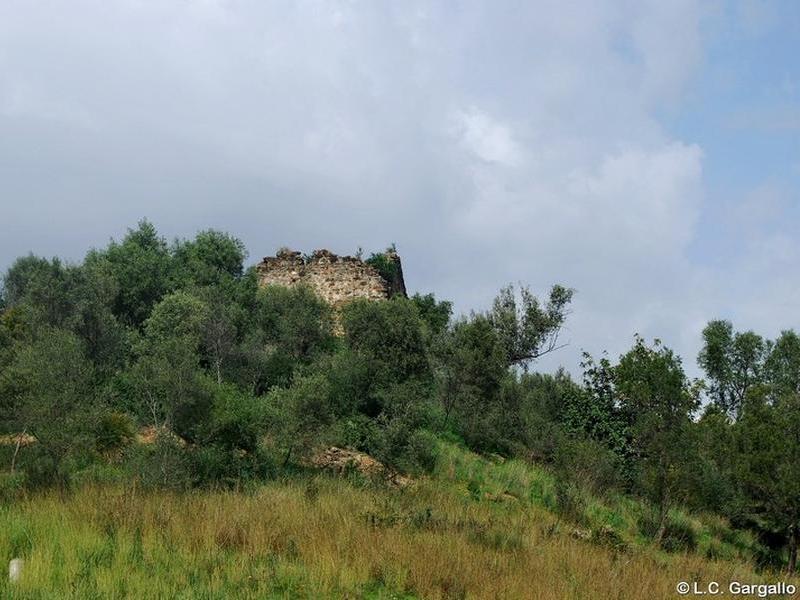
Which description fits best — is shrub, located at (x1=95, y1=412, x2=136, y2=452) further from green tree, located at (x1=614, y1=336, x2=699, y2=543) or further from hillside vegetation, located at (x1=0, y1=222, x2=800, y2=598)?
A: green tree, located at (x1=614, y1=336, x2=699, y2=543)

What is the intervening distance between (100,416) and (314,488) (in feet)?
15.7

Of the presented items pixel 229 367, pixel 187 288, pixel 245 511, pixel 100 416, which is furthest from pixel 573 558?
pixel 187 288

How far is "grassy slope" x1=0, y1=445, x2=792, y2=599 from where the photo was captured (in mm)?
7984

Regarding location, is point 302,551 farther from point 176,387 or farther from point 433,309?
point 433,309

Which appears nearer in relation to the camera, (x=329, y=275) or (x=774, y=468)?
(x=774, y=468)

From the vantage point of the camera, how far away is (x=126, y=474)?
1372 centimetres

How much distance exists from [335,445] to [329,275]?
1544 cm

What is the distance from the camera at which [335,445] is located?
19.0 m

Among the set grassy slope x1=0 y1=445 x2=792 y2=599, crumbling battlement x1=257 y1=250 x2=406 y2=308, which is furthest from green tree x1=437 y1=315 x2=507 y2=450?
grassy slope x1=0 y1=445 x2=792 y2=599

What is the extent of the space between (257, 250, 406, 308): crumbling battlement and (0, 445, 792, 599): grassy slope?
1964cm

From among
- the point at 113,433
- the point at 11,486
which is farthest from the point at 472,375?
the point at 11,486

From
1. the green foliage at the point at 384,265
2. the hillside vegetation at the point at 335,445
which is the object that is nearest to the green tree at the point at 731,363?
the hillside vegetation at the point at 335,445

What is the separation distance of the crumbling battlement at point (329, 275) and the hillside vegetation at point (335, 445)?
2.02 metres

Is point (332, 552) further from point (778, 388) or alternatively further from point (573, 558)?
point (778, 388)
